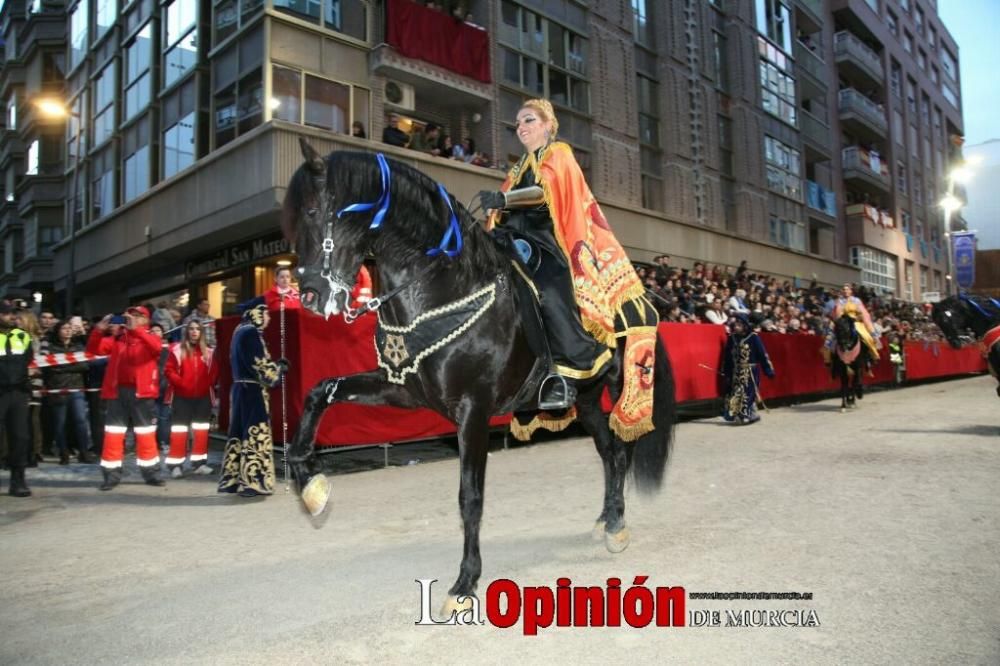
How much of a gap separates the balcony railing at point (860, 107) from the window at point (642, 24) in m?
20.4

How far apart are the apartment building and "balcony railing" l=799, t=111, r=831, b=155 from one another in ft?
0.58

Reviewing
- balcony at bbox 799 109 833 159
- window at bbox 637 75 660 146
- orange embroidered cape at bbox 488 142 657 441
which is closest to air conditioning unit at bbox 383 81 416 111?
window at bbox 637 75 660 146

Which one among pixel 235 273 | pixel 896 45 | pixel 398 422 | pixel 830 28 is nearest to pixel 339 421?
pixel 398 422

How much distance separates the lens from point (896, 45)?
4972cm

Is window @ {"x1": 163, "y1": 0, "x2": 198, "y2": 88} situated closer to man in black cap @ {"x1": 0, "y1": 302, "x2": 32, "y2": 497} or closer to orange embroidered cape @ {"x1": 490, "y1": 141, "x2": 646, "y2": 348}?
man in black cap @ {"x1": 0, "y1": 302, "x2": 32, "y2": 497}

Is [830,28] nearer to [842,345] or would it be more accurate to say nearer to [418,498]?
[842,345]

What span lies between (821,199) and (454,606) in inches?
1582

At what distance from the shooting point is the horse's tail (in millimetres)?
5188

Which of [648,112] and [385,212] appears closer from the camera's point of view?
[385,212]

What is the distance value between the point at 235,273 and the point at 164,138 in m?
5.43

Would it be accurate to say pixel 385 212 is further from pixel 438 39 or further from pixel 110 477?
pixel 438 39

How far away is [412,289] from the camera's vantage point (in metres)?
3.75

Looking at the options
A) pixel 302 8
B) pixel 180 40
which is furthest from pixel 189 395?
pixel 180 40

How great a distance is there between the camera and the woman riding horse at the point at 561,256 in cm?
425
